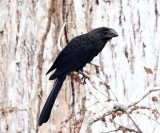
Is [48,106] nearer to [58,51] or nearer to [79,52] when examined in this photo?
[79,52]

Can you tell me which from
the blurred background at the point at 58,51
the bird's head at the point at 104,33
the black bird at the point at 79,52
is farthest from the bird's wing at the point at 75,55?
the blurred background at the point at 58,51

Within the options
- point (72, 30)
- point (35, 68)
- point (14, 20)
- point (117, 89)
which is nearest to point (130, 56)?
point (117, 89)

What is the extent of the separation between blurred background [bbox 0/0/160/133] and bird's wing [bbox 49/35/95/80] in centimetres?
49

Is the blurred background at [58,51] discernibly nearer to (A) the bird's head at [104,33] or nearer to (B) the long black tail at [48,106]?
(A) the bird's head at [104,33]

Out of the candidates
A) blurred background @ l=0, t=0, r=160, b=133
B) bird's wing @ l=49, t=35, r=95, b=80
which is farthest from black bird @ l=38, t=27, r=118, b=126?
blurred background @ l=0, t=0, r=160, b=133

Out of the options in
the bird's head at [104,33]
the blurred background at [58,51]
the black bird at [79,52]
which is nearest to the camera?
the black bird at [79,52]

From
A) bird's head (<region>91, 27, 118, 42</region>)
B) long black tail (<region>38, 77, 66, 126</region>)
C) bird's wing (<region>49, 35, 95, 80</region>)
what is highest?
bird's head (<region>91, 27, 118, 42</region>)

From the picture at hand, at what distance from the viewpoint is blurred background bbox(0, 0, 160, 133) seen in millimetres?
4586

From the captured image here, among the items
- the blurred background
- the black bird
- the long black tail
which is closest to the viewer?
the long black tail

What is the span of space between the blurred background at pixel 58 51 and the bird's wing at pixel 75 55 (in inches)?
19.4

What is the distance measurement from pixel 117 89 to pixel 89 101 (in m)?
0.32

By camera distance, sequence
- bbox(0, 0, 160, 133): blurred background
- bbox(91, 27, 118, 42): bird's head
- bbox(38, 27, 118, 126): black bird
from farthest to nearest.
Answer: bbox(0, 0, 160, 133): blurred background < bbox(91, 27, 118, 42): bird's head < bbox(38, 27, 118, 126): black bird

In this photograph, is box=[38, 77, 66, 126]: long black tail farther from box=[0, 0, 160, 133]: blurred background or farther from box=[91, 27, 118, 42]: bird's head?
box=[0, 0, 160, 133]: blurred background

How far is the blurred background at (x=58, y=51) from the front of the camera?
4.59 metres
